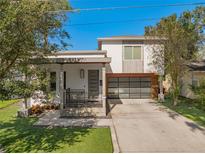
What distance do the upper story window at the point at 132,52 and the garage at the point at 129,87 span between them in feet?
6.70

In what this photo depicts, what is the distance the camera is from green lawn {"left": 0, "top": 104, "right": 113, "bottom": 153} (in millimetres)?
7797

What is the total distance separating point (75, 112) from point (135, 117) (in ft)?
12.4

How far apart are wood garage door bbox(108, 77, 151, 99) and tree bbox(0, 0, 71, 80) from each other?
1410 centimetres

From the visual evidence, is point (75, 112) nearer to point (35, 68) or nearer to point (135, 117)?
point (135, 117)

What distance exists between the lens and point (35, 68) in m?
7.69

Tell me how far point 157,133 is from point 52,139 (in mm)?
4606

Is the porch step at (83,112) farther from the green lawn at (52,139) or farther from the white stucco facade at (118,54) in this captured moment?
the white stucco facade at (118,54)

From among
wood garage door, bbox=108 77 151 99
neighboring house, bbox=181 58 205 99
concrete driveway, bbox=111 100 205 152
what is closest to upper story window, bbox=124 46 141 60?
wood garage door, bbox=108 77 151 99

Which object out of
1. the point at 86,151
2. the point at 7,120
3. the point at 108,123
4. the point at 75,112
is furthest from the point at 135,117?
the point at 7,120

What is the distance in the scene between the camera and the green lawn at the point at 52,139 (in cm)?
780

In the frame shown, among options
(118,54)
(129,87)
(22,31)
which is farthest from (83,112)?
(129,87)

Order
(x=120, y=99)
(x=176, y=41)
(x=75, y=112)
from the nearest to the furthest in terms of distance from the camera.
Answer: (x=75, y=112)
(x=176, y=41)
(x=120, y=99)

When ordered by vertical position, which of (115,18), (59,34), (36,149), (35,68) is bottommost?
(36,149)

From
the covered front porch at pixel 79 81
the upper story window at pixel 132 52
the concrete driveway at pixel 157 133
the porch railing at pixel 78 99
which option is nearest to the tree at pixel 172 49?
the upper story window at pixel 132 52
